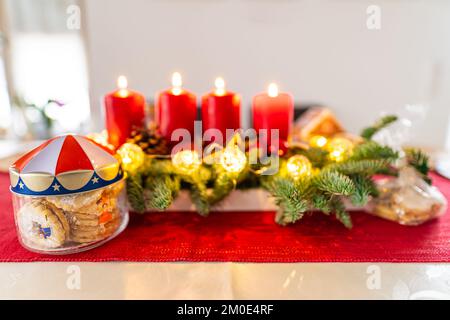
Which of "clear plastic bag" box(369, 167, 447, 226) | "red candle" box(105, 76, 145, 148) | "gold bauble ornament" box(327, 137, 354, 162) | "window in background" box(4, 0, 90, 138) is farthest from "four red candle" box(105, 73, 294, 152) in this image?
"window in background" box(4, 0, 90, 138)

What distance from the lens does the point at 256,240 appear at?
1.88ft

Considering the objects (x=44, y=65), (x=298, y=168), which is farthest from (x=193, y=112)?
(x=44, y=65)

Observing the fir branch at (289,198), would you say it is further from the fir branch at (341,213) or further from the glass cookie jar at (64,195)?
the glass cookie jar at (64,195)

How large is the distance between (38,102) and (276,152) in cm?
262

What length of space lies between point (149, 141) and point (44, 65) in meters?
2.46

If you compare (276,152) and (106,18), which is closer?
(276,152)

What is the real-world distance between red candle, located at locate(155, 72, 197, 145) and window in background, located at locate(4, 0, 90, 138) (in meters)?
2.19

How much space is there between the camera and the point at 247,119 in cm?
254

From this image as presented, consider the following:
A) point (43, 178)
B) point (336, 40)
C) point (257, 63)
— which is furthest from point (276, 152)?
point (336, 40)

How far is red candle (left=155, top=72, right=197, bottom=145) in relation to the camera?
2.35 ft

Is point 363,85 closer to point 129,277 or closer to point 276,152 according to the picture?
point 276,152

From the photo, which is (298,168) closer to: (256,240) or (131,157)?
(256,240)

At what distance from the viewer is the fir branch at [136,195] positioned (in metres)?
0.64

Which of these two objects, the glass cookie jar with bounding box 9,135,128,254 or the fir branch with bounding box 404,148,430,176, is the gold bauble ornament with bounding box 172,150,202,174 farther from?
the fir branch with bounding box 404,148,430,176
